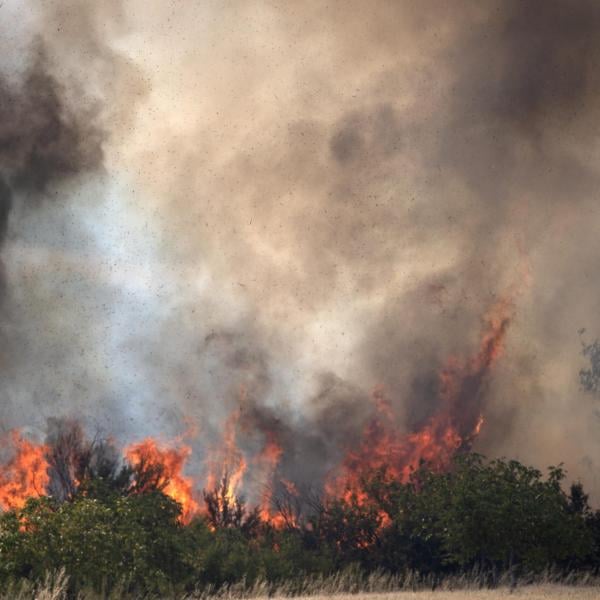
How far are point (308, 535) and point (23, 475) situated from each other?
1547 centimetres

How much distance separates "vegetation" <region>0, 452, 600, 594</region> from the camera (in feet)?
82.5

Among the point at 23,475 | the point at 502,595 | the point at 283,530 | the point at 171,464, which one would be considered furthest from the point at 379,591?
the point at 171,464

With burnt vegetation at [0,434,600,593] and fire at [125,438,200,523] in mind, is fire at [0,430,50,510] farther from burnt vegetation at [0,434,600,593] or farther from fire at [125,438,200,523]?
fire at [125,438,200,523]

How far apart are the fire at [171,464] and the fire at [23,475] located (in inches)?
181

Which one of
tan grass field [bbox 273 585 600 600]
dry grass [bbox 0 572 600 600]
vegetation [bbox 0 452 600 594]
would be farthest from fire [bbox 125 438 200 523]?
tan grass field [bbox 273 585 600 600]

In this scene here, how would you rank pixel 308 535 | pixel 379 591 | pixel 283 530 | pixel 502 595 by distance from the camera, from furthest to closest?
1. pixel 308 535
2. pixel 283 530
3. pixel 379 591
4. pixel 502 595

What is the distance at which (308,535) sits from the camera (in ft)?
150

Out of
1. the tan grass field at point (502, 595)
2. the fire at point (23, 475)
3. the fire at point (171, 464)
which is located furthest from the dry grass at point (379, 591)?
the fire at point (23, 475)

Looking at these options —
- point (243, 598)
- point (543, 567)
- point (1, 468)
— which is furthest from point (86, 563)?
point (1, 468)

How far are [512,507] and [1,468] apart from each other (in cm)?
2809

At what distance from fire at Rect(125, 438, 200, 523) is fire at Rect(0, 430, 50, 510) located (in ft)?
15.1

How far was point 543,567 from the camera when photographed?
40.3 meters

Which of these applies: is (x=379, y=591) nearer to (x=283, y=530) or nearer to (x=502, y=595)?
(x=502, y=595)

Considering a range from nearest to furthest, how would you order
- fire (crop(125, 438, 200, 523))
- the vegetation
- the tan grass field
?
the vegetation → the tan grass field → fire (crop(125, 438, 200, 523))
